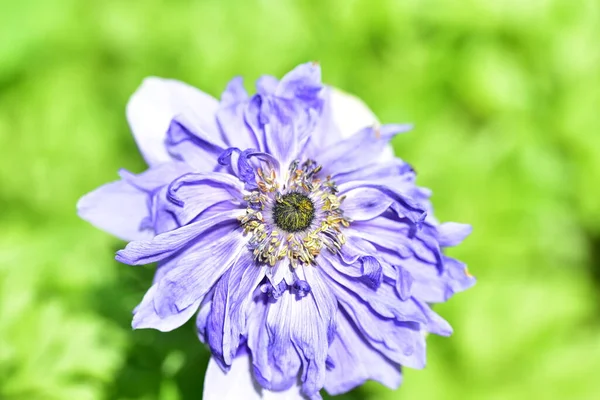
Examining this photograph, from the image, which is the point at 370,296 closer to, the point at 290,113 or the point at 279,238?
the point at 279,238

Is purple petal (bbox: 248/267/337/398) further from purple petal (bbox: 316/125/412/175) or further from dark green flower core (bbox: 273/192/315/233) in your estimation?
purple petal (bbox: 316/125/412/175)

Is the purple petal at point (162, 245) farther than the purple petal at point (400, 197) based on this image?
No

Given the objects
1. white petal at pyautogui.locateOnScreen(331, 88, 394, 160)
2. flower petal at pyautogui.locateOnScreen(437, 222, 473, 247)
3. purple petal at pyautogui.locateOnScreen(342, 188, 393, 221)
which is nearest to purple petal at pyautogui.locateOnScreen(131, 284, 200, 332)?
purple petal at pyautogui.locateOnScreen(342, 188, 393, 221)

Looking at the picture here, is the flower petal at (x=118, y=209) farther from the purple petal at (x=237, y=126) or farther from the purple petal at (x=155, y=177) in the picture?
the purple petal at (x=237, y=126)

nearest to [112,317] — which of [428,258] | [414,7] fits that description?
[428,258]

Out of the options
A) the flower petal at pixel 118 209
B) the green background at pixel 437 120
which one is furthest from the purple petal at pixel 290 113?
the green background at pixel 437 120

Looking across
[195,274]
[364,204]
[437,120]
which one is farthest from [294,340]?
[437,120]

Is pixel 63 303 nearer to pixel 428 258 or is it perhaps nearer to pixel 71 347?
pixel 71 347

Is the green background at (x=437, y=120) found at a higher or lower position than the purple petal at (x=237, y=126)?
higher
